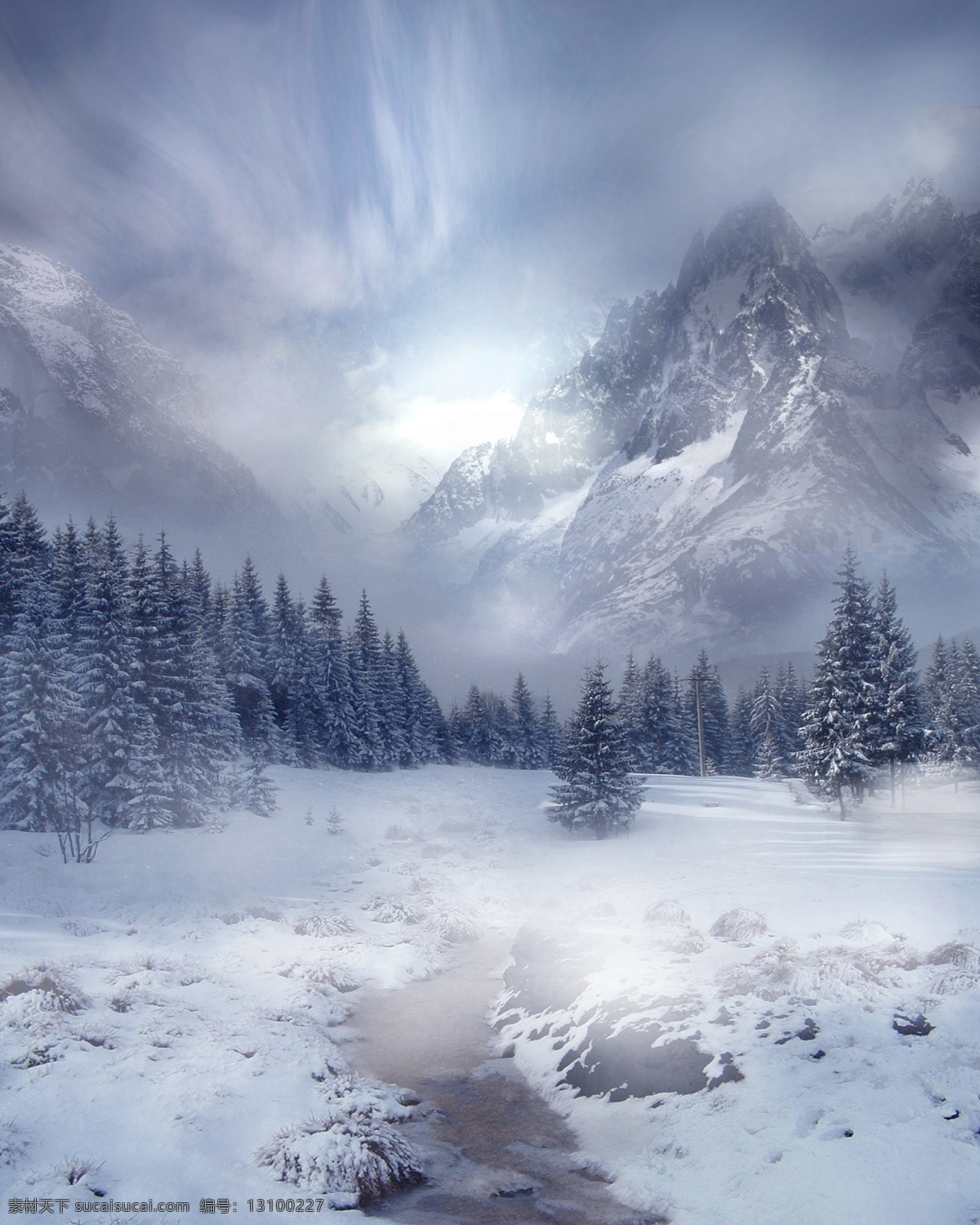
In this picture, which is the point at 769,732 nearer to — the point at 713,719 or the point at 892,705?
the point at 713,719

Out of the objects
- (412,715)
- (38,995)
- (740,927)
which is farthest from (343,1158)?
(412,715)

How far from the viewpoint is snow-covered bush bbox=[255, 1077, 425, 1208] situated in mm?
7520

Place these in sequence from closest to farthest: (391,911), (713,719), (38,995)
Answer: (38,995), (391,911), (713,719)

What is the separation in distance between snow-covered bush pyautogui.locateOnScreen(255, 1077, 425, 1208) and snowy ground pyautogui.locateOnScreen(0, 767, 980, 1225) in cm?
6

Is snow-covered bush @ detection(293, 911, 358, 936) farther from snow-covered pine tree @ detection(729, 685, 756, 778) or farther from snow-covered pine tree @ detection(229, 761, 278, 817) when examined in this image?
snow-covered pine tree @ detection(729, 685, 756, 778)

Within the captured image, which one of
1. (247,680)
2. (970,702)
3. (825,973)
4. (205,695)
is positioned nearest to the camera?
(825,973)

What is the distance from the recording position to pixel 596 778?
110 feet

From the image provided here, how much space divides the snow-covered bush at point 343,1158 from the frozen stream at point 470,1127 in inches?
9.6

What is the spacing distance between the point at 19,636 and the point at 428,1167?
971 inches

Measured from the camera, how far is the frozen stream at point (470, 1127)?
7688mm

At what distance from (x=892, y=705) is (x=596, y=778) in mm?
14576

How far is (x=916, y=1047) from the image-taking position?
856cm

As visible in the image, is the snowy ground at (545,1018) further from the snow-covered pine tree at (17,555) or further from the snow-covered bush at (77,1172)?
the snow-covered pine tree at (17,555)

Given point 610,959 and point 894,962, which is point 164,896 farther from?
point 894,962
